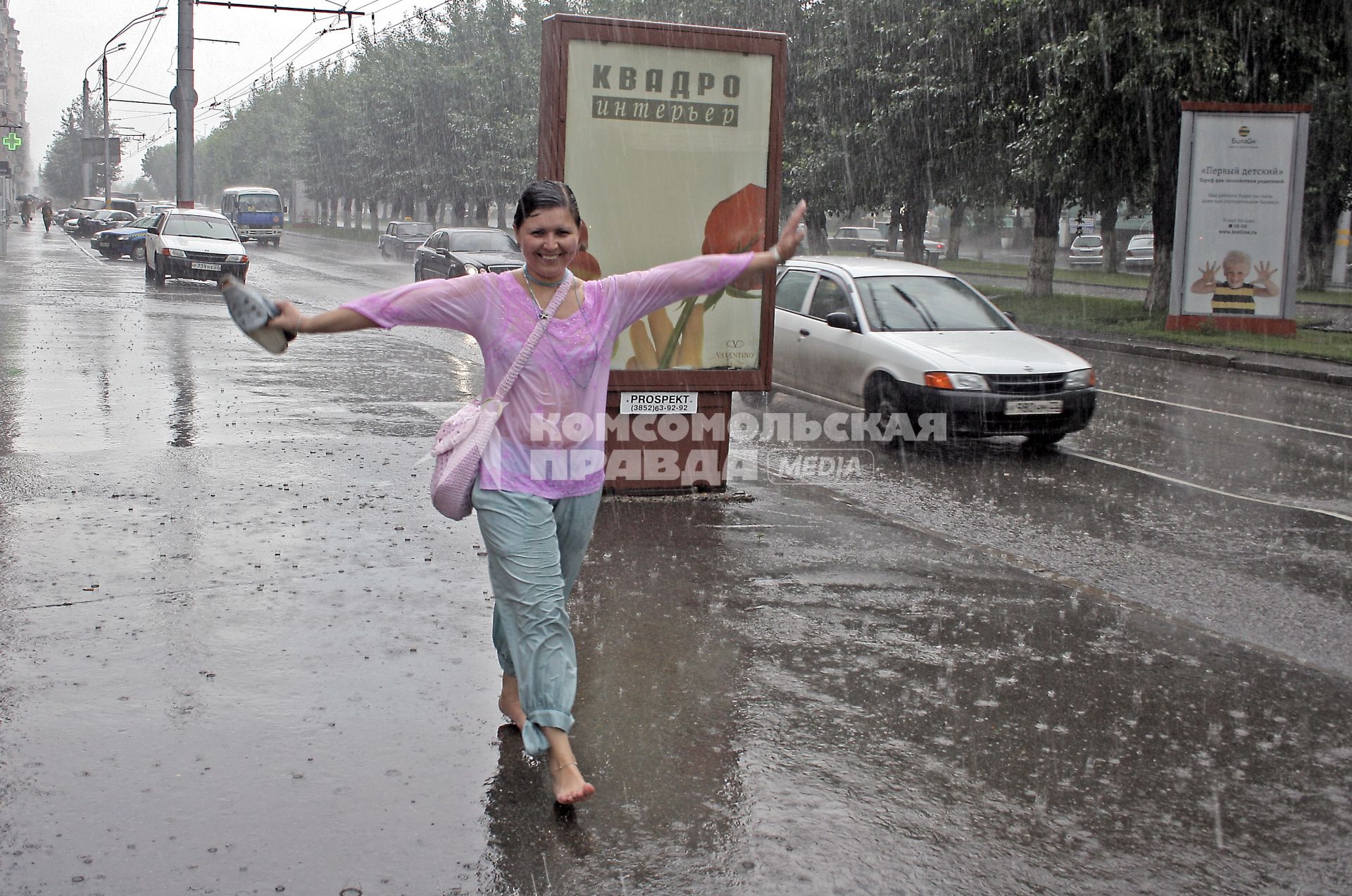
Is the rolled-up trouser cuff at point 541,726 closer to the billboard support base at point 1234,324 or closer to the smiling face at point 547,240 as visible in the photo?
the smiling face at point 547,240

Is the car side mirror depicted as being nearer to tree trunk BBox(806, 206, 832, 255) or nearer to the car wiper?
the car wiper

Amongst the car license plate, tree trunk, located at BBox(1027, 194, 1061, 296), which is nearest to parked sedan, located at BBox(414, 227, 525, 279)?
tree trunk, located at BBox(1027, 194, 1061, 296)

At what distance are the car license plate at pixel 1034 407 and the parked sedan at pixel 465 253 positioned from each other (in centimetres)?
1670

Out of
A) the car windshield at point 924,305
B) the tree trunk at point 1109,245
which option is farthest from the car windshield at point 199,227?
the tree trunk at point 1109,245

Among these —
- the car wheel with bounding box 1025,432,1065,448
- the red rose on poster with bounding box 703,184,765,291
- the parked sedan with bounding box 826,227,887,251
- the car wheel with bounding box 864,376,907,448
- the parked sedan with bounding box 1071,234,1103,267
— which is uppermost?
the parked sedan with bounding box 826,227,887,251

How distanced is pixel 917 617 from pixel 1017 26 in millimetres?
21401

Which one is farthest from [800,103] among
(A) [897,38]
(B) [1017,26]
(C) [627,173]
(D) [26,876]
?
(D) [26,876]

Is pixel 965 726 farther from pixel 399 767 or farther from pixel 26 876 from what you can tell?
pixel 26 876

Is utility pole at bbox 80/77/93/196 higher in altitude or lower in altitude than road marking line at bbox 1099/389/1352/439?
higher

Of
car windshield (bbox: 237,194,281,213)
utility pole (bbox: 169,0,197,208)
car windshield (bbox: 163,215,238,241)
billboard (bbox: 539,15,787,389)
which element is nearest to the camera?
billboard (bbox: 539,15,787,389)

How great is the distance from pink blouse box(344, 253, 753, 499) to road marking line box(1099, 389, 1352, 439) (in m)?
10.5

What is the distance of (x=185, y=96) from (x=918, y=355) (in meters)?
25.7

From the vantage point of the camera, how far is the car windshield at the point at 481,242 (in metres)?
28.1

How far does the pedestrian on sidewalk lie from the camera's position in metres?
3.78
